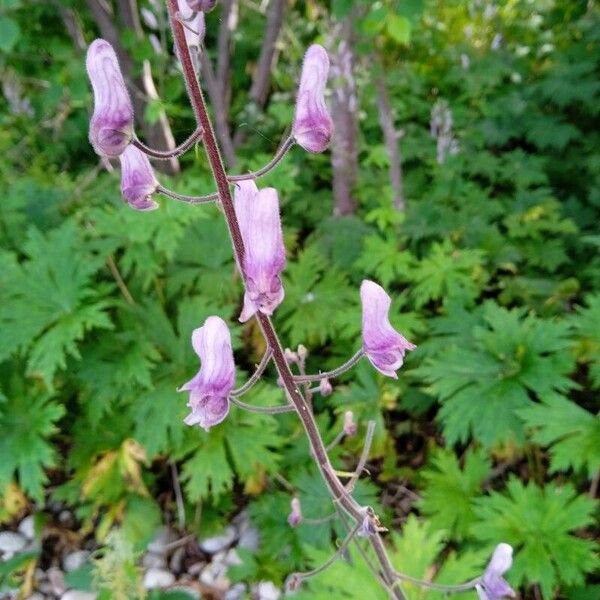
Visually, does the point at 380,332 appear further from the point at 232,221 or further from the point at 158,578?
the point at 158,578

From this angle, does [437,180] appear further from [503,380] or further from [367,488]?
[367,488]

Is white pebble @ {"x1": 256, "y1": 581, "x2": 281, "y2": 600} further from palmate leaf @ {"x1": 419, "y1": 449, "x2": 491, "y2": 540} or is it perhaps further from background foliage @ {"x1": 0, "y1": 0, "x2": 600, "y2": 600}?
palmate leaf @ {"x1": 419, "y1": 449, "x2": 491, "y2": 540}

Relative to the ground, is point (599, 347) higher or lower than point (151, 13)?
lower

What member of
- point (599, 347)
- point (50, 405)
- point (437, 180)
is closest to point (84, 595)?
point (50, 405)

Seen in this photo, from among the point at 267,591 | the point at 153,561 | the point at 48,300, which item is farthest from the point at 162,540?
the point at 48,300

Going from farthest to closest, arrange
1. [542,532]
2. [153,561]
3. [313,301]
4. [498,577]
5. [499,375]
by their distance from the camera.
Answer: [313,301] < [153,561] < [499,375] < [542,532] < [498,577]
